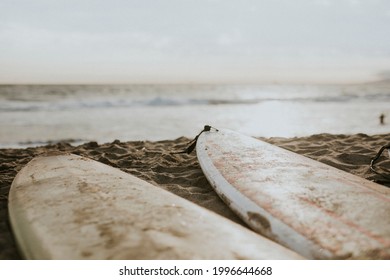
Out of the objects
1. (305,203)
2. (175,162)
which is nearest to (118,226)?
(305,203)

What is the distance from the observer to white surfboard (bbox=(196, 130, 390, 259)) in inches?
61.7

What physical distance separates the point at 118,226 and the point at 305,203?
3.50 feet

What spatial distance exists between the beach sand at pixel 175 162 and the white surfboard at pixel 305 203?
225mm

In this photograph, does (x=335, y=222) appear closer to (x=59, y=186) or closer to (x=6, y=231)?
(x=59, y=186)

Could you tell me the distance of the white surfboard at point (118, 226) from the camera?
1.35 meters

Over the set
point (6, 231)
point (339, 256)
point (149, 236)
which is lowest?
point (6, 231)

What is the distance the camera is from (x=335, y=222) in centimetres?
172

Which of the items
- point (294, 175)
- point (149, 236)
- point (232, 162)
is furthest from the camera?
→ point (232, 162)

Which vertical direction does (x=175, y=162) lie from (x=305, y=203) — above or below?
below

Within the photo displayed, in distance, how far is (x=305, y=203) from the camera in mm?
1951

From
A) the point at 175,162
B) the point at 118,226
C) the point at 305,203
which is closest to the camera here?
the point at 118,226

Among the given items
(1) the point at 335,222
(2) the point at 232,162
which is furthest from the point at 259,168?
(1) the point at 335,222

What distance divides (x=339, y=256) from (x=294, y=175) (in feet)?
3.20

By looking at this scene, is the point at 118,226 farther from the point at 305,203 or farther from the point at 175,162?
the point at 175,162
